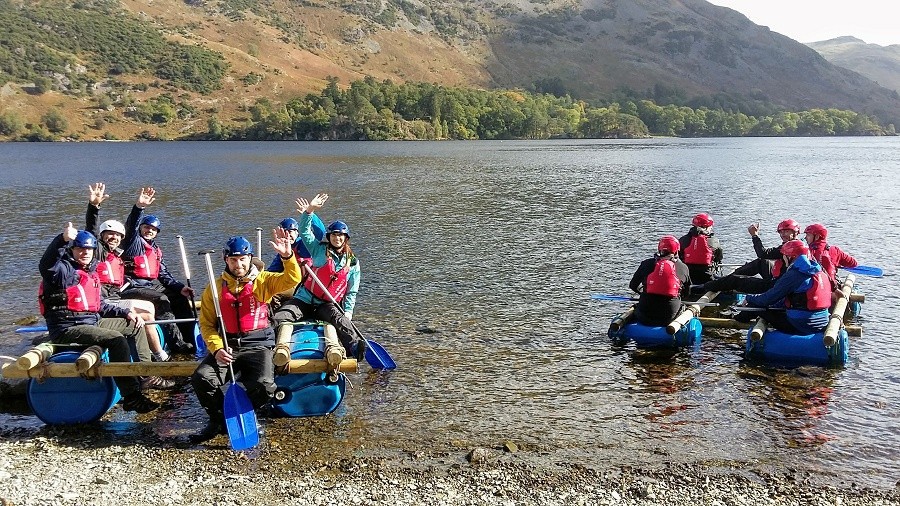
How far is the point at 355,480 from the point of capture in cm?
1011

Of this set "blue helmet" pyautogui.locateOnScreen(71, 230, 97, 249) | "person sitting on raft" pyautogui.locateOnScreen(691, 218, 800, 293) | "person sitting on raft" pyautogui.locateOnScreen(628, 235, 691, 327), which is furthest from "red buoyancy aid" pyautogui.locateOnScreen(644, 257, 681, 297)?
"blue helmet" pyautogui.locateOnScreen(71, 230, 97, 249)

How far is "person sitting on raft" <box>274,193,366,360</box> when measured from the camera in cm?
1373

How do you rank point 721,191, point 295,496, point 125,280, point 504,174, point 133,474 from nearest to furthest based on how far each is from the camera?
point 295,496 → point 133,474 → point 125,280 → point 721,191 → point 504,174

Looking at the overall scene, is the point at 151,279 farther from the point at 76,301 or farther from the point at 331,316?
the point at 331,316

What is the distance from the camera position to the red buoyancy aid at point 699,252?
68.2 ft

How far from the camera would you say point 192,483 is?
32.6 feet

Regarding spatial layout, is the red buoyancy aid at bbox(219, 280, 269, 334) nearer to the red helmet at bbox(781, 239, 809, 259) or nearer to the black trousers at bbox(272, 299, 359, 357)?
the black trousers at bbox(272, 299, 359, 357)

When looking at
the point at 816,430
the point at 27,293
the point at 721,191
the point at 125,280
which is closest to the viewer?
the point at 816,430

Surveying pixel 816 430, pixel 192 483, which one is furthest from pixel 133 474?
pixel 816 430

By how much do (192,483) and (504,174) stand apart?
70917 mm

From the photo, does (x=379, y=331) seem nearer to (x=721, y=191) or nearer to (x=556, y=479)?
(x=556, y=479)

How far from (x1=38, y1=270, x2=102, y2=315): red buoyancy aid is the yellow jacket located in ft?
7.46

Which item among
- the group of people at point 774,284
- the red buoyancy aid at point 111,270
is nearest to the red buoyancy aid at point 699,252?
the group of people at point 774,284

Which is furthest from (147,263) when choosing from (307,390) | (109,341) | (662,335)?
(662,335)
